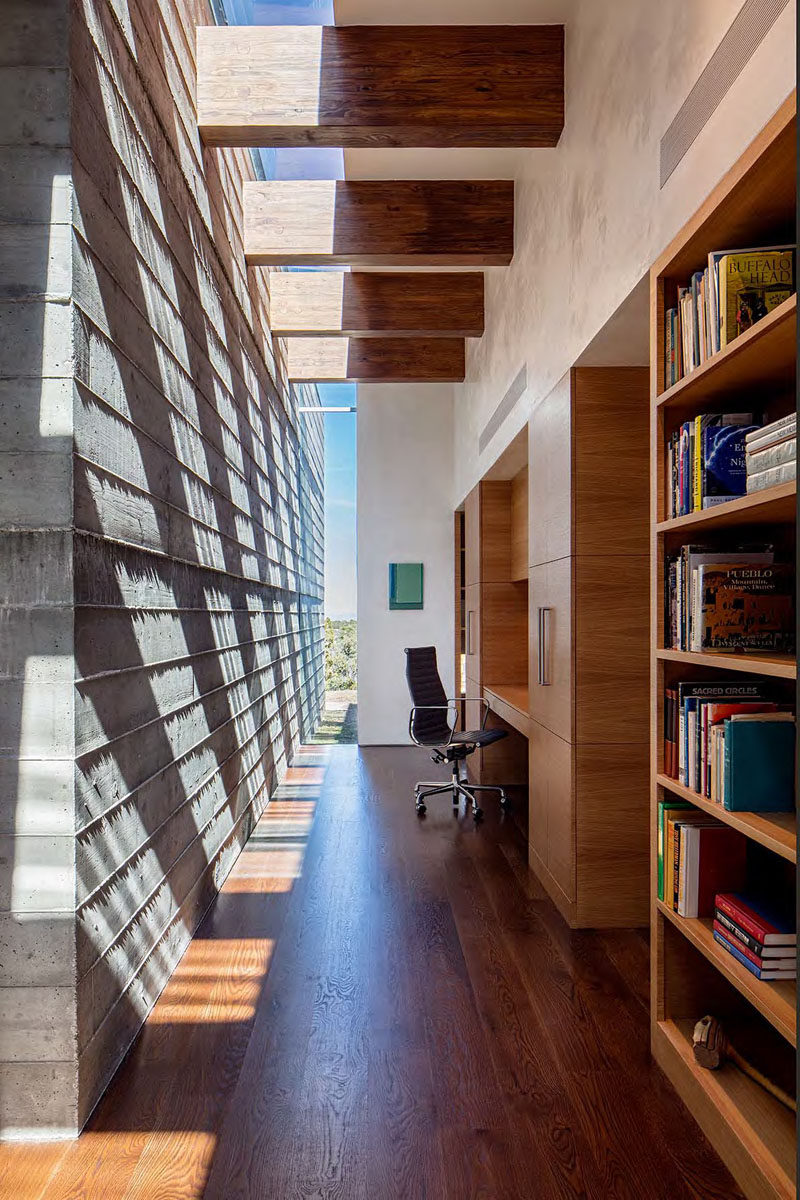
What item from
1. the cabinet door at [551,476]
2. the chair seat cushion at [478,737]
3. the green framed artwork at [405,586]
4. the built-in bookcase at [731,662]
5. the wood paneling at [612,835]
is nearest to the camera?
the built-in bookcase at [731,662]

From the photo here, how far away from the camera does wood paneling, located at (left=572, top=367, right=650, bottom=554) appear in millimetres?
3664

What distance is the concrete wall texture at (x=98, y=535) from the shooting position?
2176 millimetres

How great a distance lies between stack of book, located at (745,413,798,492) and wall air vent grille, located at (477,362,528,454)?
9.31 feet

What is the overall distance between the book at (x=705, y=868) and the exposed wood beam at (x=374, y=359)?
5528mm

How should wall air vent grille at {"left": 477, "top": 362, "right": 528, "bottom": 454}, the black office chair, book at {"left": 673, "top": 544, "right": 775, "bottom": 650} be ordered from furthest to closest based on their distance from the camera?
the black office chair, wall air vent grille at {"left": 477, "top": 362, "right": 528, "bottom": 454}, book at {"left": 673, "top": 544, "right": 775, "bottom": 650}

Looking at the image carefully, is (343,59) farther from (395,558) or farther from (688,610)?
(395,558)

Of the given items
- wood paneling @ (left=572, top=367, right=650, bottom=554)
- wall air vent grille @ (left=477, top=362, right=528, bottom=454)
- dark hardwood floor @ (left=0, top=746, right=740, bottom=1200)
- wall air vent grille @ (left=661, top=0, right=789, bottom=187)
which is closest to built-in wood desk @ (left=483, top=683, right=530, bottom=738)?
dark hardwood floor @ (left=0, top=746, right=740, bottom=1200)

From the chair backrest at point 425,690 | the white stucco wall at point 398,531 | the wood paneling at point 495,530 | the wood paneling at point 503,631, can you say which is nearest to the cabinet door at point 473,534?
the wood paneling at point 495,530

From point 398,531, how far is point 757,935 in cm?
677

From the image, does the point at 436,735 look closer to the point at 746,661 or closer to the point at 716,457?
the point at 716,457

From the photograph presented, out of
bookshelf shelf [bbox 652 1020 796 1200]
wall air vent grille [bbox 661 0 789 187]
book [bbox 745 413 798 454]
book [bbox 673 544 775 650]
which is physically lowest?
bookshelf shelf [bbox 652 1020 796 1200]

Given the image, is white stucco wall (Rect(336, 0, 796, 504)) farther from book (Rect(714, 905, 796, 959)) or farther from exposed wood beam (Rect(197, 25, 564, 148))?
book (Rect(714, 905, 796, 959))

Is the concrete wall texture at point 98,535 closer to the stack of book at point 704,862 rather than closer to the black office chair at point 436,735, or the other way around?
the stack of book at point 704,862

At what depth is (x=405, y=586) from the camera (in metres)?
8.54
